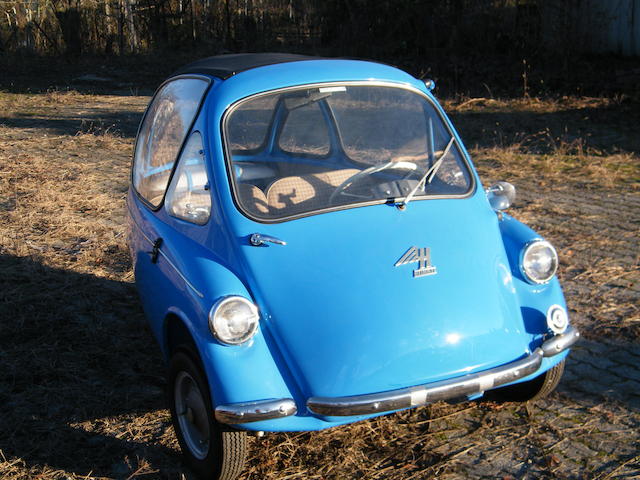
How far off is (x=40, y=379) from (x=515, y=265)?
2.73m

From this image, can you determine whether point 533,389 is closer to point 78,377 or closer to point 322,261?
point 322,261

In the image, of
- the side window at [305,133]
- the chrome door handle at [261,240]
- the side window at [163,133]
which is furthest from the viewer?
the side window at [305,133]

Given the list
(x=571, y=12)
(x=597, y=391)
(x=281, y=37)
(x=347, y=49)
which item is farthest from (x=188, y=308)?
(x=281, y=37)

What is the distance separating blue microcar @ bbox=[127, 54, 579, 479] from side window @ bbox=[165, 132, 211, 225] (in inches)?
0.5

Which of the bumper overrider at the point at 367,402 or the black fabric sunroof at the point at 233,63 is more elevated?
the black fabric sunroof at the point at 233,63

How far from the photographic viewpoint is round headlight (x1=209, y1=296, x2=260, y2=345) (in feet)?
9.77

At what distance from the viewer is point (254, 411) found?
9.18ft

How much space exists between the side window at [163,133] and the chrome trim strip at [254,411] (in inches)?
62.4

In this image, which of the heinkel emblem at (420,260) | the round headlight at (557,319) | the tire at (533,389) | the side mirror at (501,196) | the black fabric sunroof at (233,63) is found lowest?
the tire at (533,389)

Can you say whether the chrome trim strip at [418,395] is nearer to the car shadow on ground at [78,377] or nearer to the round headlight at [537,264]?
the round headlight at [537,264]

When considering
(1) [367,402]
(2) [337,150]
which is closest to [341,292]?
(1) [367,402]

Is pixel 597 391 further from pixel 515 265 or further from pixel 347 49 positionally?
pixel 347 49

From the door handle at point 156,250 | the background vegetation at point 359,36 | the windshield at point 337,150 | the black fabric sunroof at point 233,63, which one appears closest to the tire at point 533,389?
the windshield at point 337,150

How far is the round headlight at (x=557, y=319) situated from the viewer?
128 inches
